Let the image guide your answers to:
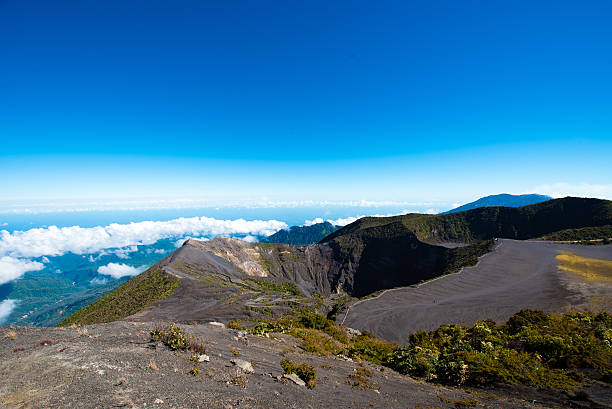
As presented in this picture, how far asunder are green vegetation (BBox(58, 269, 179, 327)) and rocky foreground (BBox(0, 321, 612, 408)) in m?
48.0

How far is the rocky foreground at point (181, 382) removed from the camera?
8.20 meters

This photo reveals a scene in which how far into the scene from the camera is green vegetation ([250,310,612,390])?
45.5ft

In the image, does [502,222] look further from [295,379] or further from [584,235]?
[295,379]

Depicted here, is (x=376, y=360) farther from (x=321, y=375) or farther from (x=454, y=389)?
(x=321, y=375)

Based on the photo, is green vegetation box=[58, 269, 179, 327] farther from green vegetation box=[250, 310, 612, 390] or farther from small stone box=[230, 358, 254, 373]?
small stone box=[230, 358, 254, 373]

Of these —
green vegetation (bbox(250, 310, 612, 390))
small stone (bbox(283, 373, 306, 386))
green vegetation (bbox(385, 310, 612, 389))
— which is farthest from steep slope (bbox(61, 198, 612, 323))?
small stone (bbox(283, 373, 306, 386))

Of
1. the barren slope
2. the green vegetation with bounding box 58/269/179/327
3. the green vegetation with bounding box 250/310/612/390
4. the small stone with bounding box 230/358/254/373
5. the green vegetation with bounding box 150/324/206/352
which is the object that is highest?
the green vegetation with bounding box 150/324/206/352

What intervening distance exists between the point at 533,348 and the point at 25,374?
27990 millimetres

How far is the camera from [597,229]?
91000mm

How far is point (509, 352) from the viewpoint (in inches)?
663

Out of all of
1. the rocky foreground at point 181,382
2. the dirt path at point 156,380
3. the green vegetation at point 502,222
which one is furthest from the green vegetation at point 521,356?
the green vegetation at point 502,222

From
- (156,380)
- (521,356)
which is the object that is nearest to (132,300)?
(156,380)

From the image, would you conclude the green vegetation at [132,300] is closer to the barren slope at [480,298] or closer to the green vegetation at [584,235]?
the barren slope at [480,298]

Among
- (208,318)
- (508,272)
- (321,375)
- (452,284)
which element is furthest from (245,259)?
(321,375)
